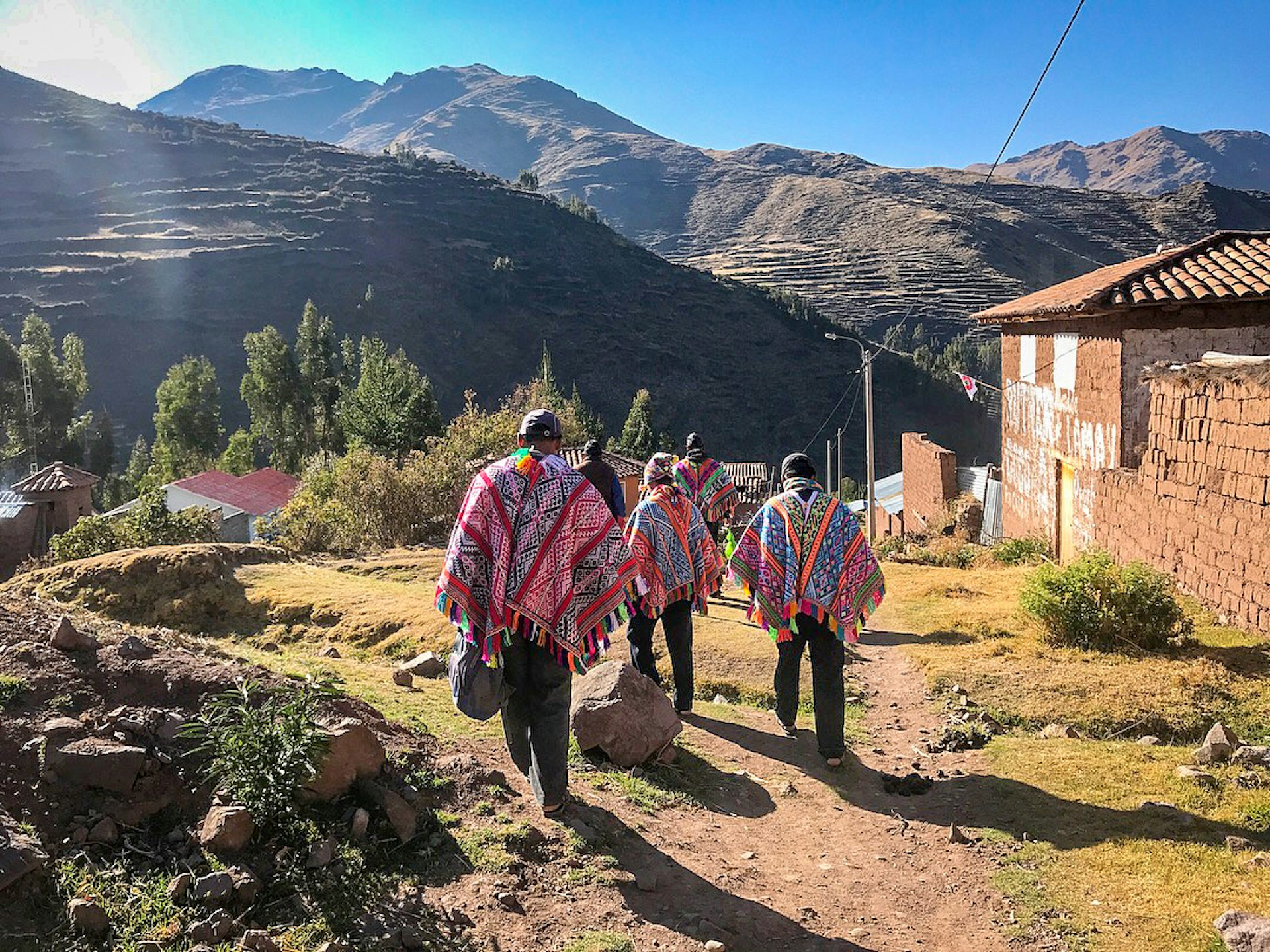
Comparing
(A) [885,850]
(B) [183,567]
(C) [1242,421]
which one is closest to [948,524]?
(C) [1242,421]

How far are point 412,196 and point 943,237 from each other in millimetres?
69271

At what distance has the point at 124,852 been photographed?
3.21 meters

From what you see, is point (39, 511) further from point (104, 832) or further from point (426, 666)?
point (104, 832)

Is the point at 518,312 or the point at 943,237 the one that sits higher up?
the point at 943,237

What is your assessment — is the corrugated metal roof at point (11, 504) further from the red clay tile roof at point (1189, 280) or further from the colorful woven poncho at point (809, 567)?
the red clay tile roof at point (1189, 280)

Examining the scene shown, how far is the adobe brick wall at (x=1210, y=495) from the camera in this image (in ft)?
26.3

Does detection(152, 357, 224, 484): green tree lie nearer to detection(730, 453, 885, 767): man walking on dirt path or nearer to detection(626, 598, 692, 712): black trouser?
detection(626, 598, 692, 712): black trouser

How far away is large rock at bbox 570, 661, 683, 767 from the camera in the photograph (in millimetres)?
5148

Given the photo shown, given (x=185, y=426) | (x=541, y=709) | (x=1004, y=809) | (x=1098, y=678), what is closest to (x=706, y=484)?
(x=1098, y=678)

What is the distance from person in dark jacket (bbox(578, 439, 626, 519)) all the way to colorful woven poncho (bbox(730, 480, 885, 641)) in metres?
0.94

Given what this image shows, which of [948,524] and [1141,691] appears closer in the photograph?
[1141,691]

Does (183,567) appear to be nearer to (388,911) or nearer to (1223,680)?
(388,911)

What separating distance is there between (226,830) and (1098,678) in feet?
22.0

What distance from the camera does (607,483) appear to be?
6.59 meters
